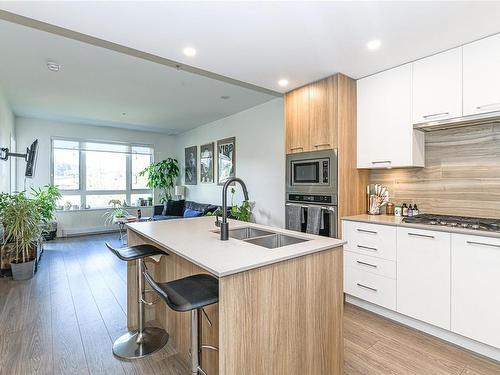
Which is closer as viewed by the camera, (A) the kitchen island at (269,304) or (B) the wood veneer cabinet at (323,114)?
(A) the kitchen island at (269,304)

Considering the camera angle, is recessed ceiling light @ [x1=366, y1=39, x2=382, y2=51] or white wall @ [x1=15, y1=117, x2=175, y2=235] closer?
recessed ceiling light @ [x1=366, y1=39, x2=382, y2=51]

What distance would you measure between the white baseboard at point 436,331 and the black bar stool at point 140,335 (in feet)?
6.48

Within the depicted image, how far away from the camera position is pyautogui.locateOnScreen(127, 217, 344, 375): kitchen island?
1220mm

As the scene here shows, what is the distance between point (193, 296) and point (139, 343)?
1.21 meters

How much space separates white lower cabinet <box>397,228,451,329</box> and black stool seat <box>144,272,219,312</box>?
69.8 inches

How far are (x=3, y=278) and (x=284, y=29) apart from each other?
462cm

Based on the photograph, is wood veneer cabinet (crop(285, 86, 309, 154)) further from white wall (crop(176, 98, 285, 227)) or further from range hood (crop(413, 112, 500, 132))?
range hood (crop(413, 112, 500, 132))

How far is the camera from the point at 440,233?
6.93 feet

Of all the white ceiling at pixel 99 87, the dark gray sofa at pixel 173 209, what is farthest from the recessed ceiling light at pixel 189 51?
the dark gray sofa at pixel 173 209

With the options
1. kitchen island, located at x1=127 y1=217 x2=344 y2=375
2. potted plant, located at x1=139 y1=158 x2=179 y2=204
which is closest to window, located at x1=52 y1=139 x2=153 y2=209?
potted plant, located at x1=139 y1=158 x2=179 y2=204

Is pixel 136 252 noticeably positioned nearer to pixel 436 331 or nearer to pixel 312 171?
pixel 312 171

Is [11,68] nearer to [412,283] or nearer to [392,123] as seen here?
[392,123]

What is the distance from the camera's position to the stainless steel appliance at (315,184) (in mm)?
2854

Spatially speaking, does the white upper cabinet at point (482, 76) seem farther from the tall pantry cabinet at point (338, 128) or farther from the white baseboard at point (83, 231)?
the white baseboard at point (83, 231)
